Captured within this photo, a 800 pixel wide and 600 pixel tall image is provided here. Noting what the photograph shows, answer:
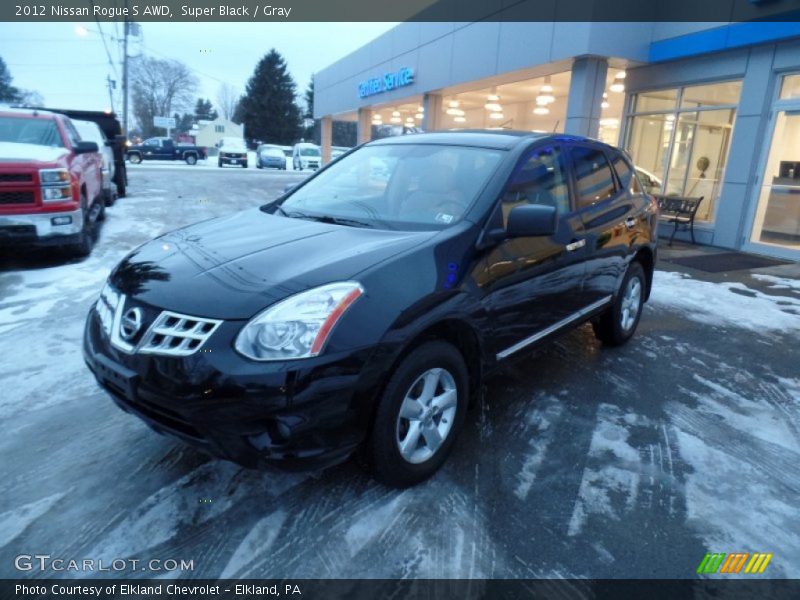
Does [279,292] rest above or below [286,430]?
above

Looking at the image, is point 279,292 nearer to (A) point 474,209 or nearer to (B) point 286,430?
(B) point 286,430

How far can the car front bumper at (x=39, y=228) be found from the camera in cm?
626

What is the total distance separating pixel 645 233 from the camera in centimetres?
482

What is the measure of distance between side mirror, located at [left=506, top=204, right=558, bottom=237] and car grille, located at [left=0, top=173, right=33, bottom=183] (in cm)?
616

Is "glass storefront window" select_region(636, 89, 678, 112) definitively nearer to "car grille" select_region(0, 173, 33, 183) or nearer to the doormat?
the doormat

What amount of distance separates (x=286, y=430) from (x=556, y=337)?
2.23 m

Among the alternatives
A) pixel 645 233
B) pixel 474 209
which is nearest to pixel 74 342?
pixel 474 209

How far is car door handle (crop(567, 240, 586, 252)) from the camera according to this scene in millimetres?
3600

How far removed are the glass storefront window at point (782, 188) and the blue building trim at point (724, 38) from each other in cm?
133

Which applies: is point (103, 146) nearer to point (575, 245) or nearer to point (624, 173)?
point (624, 173)

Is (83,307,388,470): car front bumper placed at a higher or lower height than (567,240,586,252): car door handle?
lower

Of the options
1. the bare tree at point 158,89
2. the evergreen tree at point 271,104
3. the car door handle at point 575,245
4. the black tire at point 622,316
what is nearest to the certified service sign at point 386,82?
the black tire at point 622,316

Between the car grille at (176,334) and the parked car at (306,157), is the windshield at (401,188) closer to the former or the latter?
the car grille at (176,334)

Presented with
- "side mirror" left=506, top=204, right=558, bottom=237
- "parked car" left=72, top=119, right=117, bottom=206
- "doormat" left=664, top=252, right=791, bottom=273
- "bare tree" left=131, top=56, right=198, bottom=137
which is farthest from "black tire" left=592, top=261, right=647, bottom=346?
"bare tree" left=131, top=56, right=198, bottom=137
